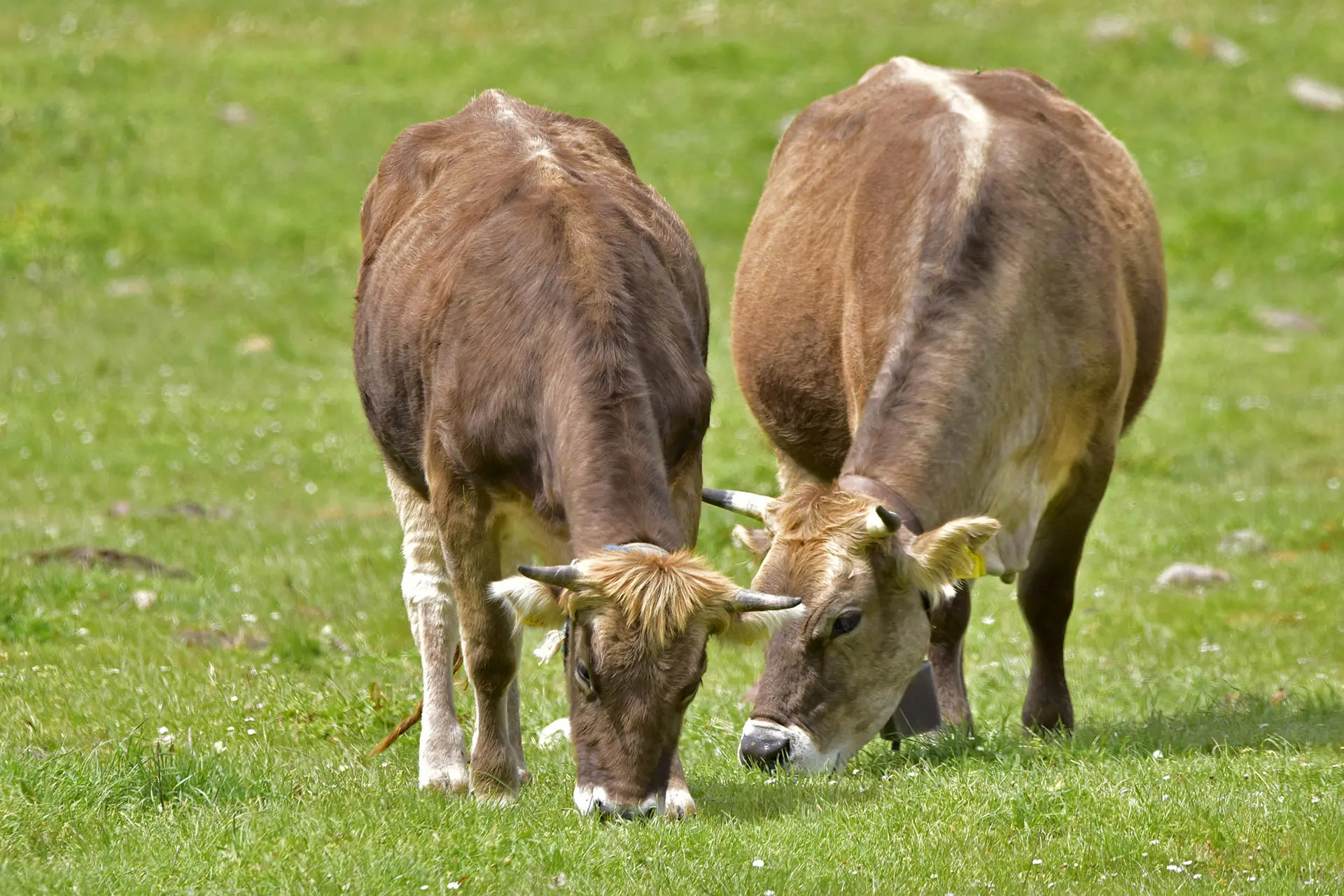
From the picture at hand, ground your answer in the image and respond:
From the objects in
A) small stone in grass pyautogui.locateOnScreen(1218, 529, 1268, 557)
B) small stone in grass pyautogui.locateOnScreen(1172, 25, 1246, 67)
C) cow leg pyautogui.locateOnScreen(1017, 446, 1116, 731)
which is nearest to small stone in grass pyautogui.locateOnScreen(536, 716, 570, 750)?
cow leg pyautogui.locateOnScreen(1017, 446, 1116, 731)

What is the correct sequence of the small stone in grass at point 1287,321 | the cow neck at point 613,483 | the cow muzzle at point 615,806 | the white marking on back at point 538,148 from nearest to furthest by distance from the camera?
the cow muzzle at point 615,806
the cow neck at point 613,483
the white marking on back at point 538,148
the small stone in grass at point 1287,321

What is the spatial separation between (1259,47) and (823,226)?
84.5 feet

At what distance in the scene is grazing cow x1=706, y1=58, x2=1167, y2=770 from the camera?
7281mm

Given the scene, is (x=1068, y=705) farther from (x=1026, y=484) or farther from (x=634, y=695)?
Answer: (x=634, y=695)

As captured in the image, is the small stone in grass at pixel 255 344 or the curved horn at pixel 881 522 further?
the small stone in grass at pixel 255 344

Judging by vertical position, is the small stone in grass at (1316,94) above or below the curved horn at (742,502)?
below

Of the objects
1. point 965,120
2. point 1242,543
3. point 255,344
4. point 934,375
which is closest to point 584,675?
point 934,375

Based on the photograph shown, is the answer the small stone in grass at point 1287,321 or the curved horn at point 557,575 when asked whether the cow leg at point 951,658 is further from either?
the small stone in grass at point 1287,321

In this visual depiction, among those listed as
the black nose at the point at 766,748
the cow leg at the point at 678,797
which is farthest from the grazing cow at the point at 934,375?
the cow leg at the point at 678,797

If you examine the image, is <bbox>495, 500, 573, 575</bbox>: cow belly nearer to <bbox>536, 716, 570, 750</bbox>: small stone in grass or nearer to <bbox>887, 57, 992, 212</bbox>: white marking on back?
<bbox>536, 716, 570, 750</bbox>: small stone in grass

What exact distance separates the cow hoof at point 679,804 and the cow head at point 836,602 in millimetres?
684

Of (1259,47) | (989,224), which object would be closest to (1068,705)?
(989,224)

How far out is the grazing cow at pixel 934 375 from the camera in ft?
23.9

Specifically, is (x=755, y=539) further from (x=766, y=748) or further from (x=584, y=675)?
(x=584, y=675)
